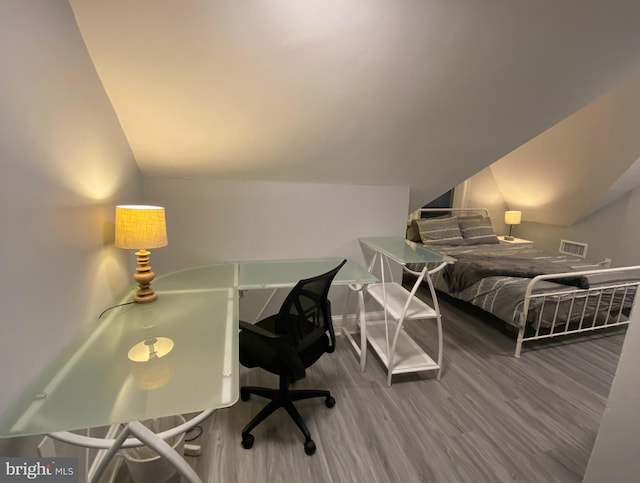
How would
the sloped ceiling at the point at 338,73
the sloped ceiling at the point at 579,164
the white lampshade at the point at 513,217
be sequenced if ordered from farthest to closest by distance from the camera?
the white lampshade at the point at 513,217 → the sloped ceiling at the point at 579,164 → the sloped ceiling at the point at 338,73

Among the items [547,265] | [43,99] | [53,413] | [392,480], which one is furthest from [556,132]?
[53,413]

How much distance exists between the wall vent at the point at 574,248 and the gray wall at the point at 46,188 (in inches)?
204

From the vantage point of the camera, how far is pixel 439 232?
3.91 metres

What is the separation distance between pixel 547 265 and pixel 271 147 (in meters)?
2.98

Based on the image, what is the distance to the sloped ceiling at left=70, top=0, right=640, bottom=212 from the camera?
48.7 inches

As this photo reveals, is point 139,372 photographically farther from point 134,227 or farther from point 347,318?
point 347,318

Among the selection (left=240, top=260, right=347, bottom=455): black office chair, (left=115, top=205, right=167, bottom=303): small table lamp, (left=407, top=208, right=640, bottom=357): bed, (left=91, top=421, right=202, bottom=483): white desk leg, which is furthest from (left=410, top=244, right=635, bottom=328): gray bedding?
(left=115, top=205, right=167, bottom=303): small table lamp

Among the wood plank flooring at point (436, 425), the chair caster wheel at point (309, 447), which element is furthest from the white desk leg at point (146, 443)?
the chair caster wheel at point (309, 447)

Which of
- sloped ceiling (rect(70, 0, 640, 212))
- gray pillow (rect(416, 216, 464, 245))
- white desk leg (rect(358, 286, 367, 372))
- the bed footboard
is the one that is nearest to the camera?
sloped ceiling (rect(70, 0, 640, 212))

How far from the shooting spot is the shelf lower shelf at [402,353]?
83.0 inches

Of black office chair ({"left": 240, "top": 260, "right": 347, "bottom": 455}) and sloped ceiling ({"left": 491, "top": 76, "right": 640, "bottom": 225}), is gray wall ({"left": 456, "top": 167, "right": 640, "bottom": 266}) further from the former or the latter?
black office chair ({"left": 240, "top": 260, "right": 347, "bottom": 455})

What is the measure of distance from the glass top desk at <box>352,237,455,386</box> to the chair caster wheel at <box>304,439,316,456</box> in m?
0.72

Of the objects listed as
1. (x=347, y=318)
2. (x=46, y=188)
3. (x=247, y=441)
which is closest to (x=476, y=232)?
(x=347, y=318)

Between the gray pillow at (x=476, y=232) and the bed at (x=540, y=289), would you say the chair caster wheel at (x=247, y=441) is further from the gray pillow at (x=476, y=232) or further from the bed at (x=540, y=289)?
the gray pillow at (x=476, y=232)
